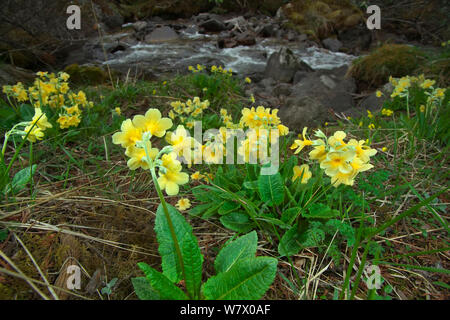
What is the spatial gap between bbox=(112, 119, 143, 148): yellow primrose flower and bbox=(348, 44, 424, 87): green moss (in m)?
5.54

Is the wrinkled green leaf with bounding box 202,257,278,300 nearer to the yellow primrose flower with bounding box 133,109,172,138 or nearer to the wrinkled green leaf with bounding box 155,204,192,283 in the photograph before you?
the wrinkled green leaf with bounding box 155,204,192,283

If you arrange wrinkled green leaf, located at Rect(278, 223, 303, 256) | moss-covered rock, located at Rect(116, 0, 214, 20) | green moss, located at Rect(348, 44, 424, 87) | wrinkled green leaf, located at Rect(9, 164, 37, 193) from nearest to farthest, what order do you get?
wrinkled green leaf, located at Rect(278, 223, 303, 256) < wrinkled green leaf, located at Rect(9, 164, 37, 193) < green moss, located at Rect(348, 44, 424, 87) < moss-covered rock, located at Rect(116, 0, 214, 20)

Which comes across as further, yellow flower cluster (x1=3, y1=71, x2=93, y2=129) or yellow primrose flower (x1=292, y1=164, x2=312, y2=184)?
yellow flower cluster (x1=3, y1=71, x2=93, y2=129)

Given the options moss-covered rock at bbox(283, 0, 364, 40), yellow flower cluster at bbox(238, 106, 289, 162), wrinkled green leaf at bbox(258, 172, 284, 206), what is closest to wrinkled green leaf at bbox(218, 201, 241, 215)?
wrinkled green leaf at bbox(258, 172, 284, 206)

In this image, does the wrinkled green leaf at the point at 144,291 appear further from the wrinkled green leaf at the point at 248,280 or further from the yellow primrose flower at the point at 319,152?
the yellow primrose flower at the point at 319,152

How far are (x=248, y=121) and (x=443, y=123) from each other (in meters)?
1.85

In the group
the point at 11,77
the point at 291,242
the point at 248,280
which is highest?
the point at 11,77

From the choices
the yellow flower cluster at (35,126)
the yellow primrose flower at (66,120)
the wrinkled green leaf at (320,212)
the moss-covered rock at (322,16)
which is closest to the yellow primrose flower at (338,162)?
the wrinkled green leaf at (320,212)

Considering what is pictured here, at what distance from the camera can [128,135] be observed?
1.03m

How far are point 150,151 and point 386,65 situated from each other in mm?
5785

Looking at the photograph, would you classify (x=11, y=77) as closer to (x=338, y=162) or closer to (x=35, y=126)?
(x=35, y=126)

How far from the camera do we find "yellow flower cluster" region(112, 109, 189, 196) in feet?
3.23

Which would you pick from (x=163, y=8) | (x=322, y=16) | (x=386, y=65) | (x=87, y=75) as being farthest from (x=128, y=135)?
(x=163, y=8)

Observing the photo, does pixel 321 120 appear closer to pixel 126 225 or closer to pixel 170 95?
pixel 170 95
